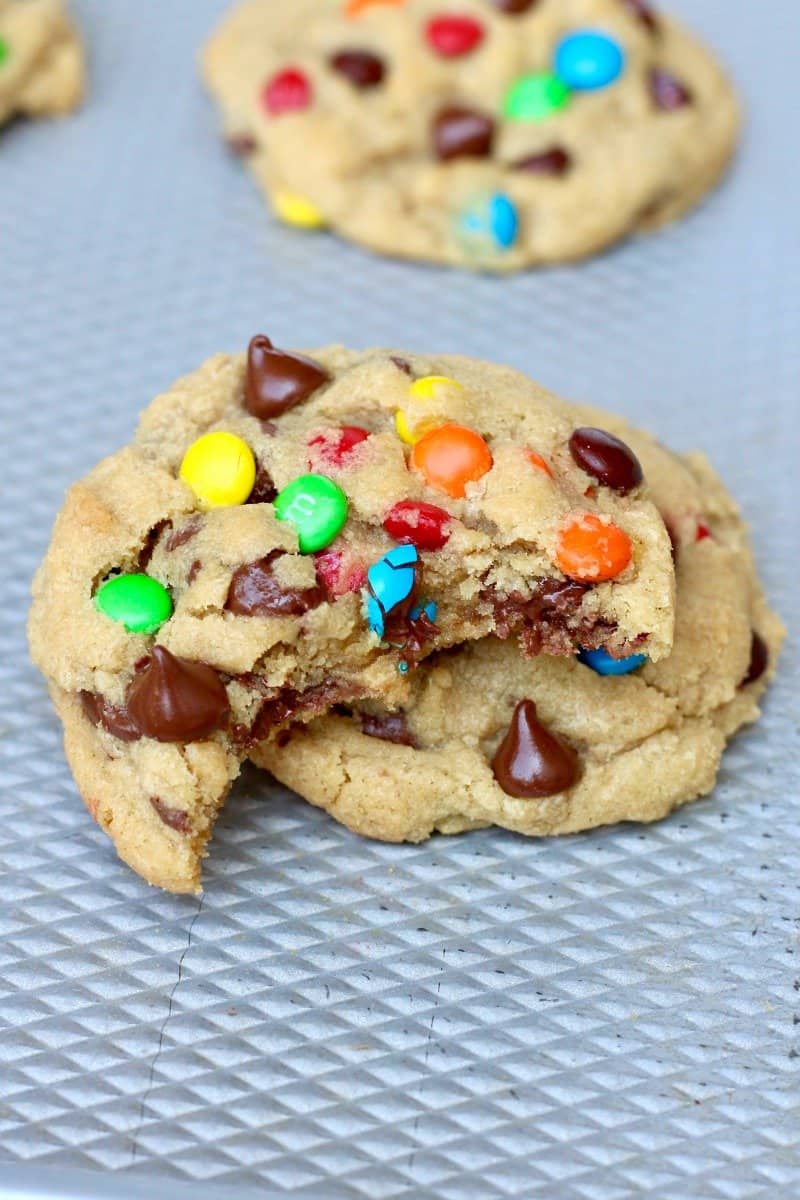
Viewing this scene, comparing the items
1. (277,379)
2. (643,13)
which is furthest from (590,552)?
(643,13)

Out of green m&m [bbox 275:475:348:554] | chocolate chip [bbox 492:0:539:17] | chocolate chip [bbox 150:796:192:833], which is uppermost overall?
chocolate chip [bbox 492:0:539:17]

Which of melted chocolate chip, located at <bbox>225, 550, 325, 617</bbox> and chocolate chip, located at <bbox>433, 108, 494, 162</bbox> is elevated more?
chocolate chip, located at <bbox>433, 108, 494, 162</bbox>

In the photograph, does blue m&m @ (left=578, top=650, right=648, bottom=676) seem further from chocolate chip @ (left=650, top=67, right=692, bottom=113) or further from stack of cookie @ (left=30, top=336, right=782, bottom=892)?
chocolate chip @ (left=650, top=67, right=692, bottom=113)

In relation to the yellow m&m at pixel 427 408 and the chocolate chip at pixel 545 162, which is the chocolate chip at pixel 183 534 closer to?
the yellow m&m at pixel 427 408

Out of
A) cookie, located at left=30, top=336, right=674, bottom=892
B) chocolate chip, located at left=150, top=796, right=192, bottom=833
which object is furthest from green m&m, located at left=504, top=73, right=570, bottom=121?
chocolate chip, located at left=150, top=796, right=192, bottom=833

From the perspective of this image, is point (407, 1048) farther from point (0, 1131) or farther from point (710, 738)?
point (710, 738)

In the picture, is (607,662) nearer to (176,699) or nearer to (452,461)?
(452,461)

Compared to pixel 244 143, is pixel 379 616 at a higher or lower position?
lower
